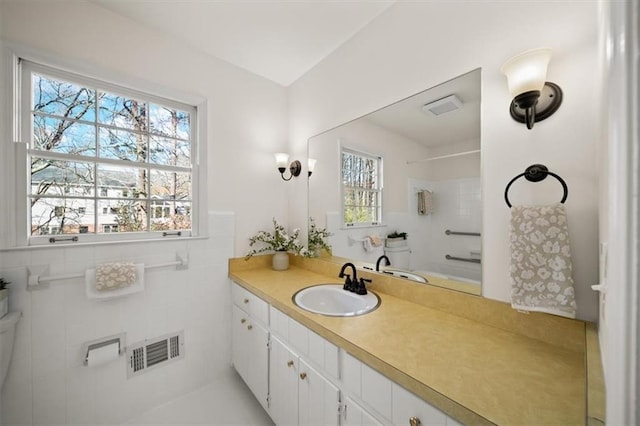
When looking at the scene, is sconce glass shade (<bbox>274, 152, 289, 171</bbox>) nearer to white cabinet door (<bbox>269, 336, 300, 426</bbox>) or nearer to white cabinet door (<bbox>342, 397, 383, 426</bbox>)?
white cabinet door (<bbox>269, 336, 300, 426</bbox>)

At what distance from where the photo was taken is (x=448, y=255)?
1.29 meters

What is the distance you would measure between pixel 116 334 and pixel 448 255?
212 cm

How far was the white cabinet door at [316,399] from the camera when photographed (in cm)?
105

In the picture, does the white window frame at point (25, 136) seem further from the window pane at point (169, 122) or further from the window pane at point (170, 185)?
the window pane at point (170, 185)

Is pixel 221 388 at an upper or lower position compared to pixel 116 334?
lower

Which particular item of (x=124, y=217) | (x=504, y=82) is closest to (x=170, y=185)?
(x=124, y=217)

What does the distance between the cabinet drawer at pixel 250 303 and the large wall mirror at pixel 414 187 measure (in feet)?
2.28

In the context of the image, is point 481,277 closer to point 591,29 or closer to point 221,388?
point 591,29

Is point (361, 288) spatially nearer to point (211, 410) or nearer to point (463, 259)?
point (463, 259)

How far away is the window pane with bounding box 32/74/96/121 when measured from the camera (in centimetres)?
146

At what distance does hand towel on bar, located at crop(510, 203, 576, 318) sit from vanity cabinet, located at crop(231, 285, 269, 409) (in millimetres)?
1310

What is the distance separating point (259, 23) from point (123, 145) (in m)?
1.27

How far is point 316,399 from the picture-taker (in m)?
1.15

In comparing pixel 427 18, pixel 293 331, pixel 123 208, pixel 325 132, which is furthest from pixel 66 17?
pixel 293 331
